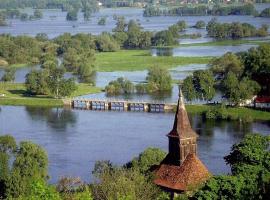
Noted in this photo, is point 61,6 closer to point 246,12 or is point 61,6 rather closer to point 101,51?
point 246,12

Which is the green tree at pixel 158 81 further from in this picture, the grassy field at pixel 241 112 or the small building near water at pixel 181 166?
the small building near water at pixel 181 166

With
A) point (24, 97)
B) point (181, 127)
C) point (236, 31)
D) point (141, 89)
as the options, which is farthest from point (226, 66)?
point (236, 31)

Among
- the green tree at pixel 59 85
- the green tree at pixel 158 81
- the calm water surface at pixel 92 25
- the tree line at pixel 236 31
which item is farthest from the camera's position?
the calm water surface at pixel 92 25

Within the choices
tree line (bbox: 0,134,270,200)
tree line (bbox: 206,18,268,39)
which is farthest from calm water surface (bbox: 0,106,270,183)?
tree line (bbox: 206,18,268,39)

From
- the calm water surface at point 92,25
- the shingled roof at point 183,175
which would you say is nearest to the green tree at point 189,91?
the shingled roof at point 183,175

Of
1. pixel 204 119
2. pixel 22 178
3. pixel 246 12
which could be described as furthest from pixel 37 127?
pixel 246 12

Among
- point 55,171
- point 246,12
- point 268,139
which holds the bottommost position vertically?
point 55,171
